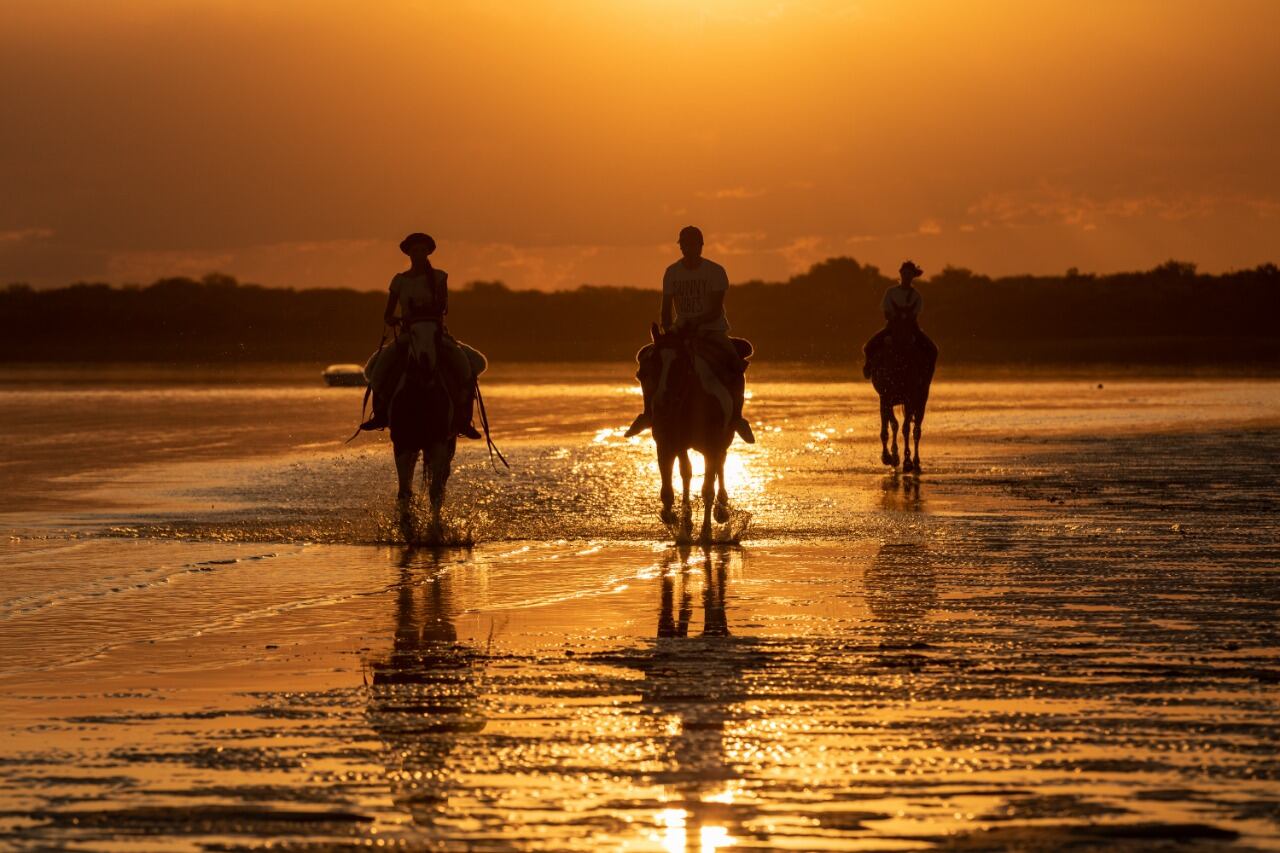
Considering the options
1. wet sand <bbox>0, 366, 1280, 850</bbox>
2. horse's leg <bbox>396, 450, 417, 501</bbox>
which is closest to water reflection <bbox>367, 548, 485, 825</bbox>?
wet sand <bbox>0, 366, 1280, 850</bbox>

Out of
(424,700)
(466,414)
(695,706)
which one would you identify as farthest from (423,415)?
(695,706)

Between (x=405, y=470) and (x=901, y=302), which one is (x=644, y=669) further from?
(x=901, y=302)

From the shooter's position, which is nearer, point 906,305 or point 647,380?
point 647,380

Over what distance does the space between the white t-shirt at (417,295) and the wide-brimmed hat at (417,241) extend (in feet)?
0.61

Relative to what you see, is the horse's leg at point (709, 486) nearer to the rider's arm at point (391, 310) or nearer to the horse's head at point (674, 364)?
the horse's head at point (674, 364)

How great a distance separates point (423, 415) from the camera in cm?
1667

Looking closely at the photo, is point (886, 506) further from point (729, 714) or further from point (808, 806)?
point (808, 806)

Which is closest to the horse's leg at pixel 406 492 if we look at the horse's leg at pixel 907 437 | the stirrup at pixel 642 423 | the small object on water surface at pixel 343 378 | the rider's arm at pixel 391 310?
the rider's arm at pixel 391 310

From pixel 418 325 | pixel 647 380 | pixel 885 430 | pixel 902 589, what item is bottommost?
pixel 902 589

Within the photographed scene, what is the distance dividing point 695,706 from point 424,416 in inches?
329

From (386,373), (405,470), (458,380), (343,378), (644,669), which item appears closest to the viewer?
(644,669)

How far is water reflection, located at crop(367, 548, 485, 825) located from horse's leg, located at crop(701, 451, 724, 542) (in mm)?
3647

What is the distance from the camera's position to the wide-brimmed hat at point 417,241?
16.5 meters

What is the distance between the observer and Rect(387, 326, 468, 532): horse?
16578 millimetres
